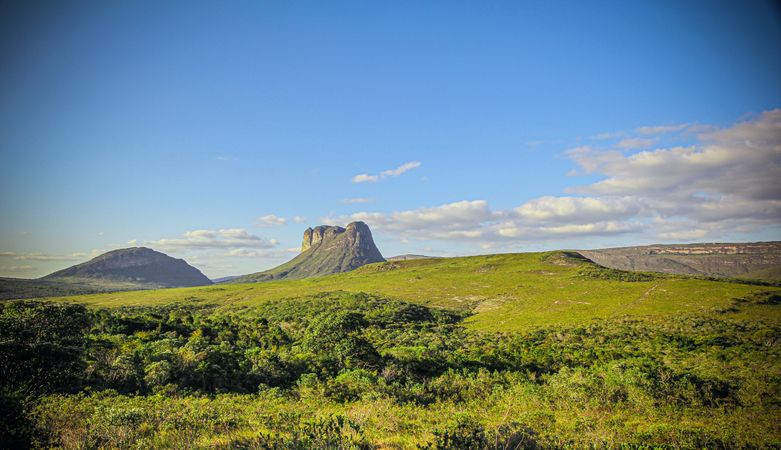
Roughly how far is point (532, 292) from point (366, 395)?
286 feet

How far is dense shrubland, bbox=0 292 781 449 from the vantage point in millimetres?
9680

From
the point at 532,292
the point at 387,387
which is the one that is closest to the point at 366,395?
the point at 387,387

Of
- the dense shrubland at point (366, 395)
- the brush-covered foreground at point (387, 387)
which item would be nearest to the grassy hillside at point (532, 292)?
the brush-covered foreground at point (387, 387)

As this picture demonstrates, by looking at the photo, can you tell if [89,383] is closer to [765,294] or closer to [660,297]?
[660,297]

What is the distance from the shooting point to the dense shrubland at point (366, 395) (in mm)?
9680

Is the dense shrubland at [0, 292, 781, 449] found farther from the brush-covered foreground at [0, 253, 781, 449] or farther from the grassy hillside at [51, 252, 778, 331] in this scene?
the grassy hillside at [51, 252, 778, 331]

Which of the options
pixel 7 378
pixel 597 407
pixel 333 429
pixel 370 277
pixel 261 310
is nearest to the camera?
pixel 333 429

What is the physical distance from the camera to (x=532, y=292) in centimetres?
9350

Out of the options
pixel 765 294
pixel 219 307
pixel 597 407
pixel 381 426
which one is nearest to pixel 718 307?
pixel 765 294

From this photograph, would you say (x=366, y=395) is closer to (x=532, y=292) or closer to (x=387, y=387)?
(x=387, y=387)

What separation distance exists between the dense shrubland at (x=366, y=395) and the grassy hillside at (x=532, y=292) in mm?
27622

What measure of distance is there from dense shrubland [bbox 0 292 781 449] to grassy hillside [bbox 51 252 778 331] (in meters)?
27.6

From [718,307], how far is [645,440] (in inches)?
2806

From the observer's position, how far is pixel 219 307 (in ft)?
334
